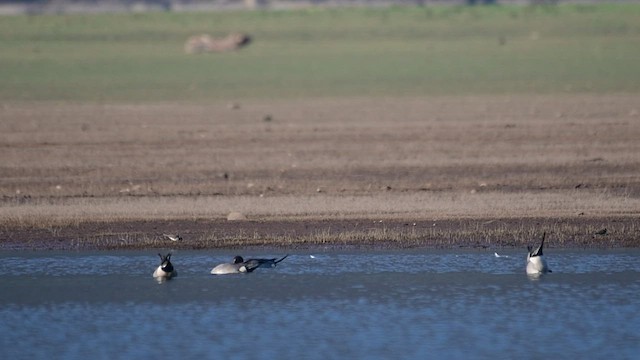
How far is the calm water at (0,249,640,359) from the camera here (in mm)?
8570

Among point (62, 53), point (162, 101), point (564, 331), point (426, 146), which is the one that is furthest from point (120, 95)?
point (564, 331)

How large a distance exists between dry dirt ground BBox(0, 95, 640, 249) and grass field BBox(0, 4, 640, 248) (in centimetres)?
4

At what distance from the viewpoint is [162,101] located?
24.2 metres

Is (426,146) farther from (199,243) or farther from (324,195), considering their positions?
(199,243)

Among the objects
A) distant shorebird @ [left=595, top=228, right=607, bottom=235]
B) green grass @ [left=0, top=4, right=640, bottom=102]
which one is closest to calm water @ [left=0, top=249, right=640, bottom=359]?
distant shorebird @ [left=595, top=228, right=607, bottom=235]

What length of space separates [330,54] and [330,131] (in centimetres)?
1160

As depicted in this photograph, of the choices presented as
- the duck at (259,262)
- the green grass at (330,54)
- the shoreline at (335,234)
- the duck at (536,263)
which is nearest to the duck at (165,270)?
the duck at (259,262)

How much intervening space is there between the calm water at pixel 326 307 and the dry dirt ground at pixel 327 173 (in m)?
0.64

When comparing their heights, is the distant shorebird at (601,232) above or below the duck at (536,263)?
above

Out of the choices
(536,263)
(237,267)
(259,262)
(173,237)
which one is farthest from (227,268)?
(536,263)

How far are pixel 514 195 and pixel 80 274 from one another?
484 cm

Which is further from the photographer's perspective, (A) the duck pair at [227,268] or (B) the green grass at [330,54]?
(B) the green grass at [330,54]

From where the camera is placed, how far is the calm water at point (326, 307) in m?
8.57

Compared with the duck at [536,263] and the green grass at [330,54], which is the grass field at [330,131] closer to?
the green grass at [330,54]
